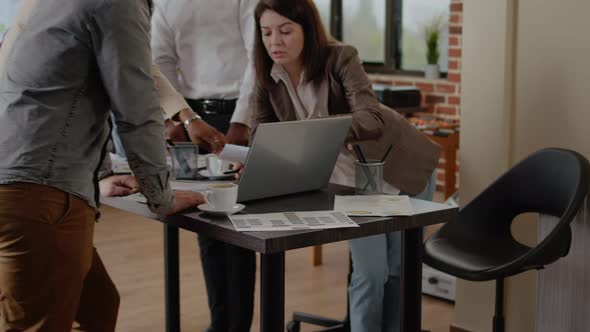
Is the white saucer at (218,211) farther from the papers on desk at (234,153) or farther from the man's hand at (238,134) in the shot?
the man's hand at (238,134)

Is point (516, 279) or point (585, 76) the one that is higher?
point (585, 76)

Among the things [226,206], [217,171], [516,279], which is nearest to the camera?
[226,206]

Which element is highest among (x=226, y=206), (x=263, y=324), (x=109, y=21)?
(x=109, y=21)

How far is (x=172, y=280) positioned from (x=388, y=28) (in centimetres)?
448

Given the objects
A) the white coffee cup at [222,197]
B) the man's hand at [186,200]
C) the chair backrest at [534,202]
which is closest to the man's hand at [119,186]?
the man's hand at [186,200]

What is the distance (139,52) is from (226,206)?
0.48 metres

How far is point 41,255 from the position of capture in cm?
190

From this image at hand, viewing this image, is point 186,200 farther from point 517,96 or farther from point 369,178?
point 517,96

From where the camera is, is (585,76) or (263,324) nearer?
(263,324)

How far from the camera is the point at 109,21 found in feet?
6.03

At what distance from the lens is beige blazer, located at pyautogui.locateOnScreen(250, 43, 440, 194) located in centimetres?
272

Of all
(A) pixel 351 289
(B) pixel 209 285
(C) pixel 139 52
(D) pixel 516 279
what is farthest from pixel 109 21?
(D) pixel 516 279

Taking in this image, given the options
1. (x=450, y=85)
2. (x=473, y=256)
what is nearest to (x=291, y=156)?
(x=473, y=256)

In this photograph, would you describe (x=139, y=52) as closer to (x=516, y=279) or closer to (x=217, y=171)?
(x=217, y=171)
